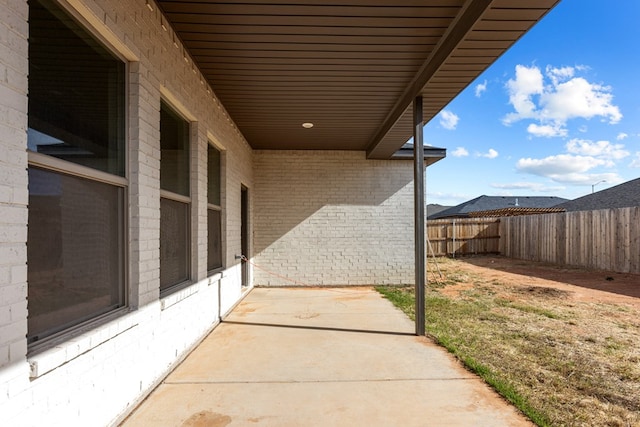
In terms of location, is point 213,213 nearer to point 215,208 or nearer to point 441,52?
point 215,208

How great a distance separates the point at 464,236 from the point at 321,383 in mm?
14584

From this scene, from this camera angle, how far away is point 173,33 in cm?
353

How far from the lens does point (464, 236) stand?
1622cm

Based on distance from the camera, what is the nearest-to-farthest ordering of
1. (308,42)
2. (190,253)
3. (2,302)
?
1. (2,302)
2. (308,42)
3. (190,253)

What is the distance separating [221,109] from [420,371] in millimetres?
4502

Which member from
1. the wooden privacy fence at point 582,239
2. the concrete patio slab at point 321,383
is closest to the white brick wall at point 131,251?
the concrete patio slab at point 321,383

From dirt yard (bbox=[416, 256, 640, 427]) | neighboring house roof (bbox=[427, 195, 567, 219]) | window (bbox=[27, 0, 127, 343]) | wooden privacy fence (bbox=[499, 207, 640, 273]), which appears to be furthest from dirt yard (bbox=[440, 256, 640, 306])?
neighboring house roof (bbox=[427, 195, 567, 219])

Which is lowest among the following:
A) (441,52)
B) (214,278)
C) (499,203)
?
(214,278)

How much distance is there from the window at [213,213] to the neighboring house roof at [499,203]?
23901mm

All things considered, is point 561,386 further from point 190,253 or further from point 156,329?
point 190,253

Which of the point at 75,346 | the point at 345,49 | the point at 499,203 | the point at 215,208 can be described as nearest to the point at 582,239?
the point at 345,49

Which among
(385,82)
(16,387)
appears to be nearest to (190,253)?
(16,387)

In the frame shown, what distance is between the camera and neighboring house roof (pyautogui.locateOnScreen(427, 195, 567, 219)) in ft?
91.0

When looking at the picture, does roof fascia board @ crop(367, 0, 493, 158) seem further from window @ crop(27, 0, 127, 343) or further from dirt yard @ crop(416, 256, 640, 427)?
dirt yard @ crop(416, 256, 640, 427)
